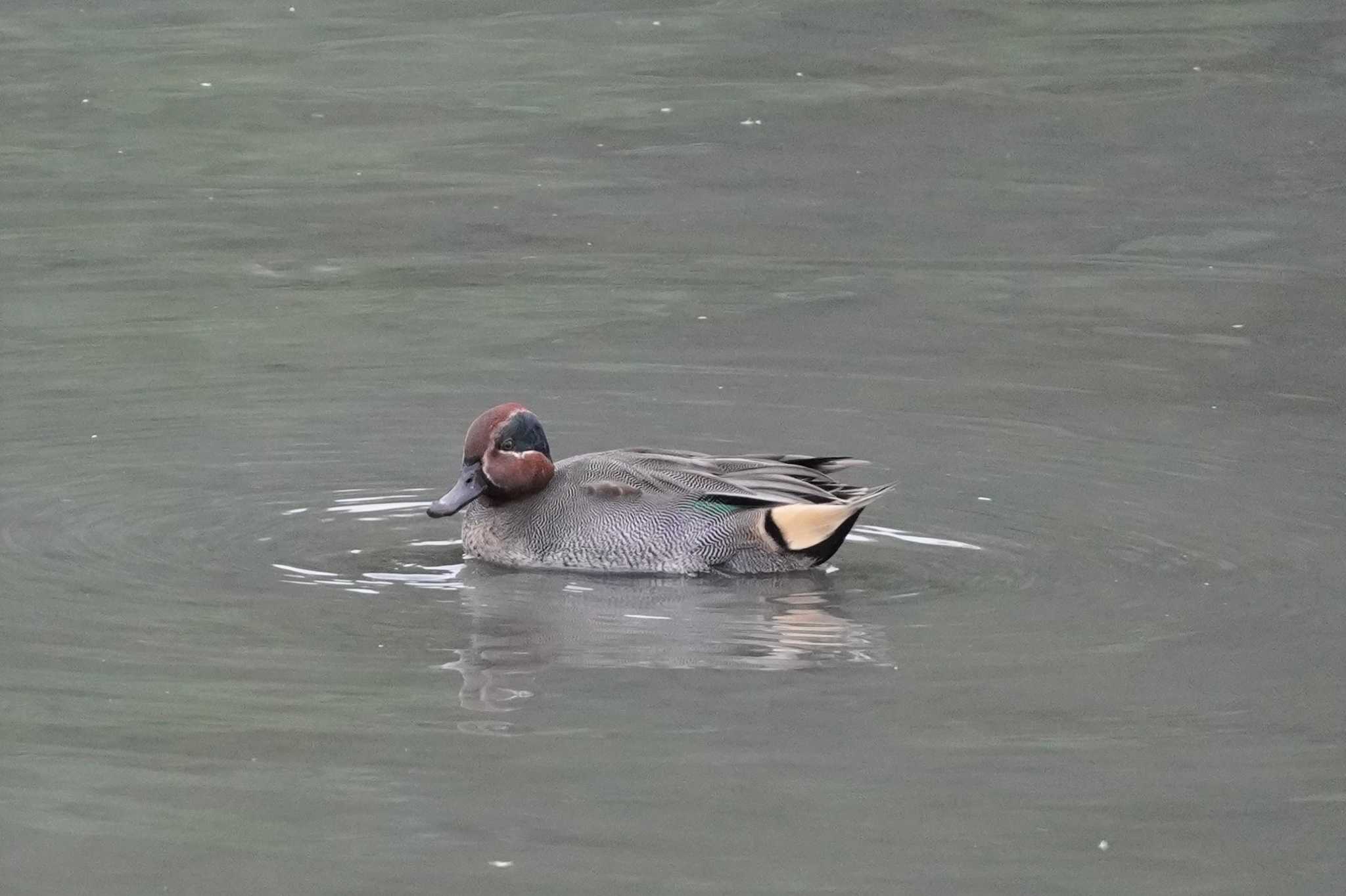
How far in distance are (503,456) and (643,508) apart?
57cm

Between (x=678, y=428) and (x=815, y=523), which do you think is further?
(x=678, y=428)

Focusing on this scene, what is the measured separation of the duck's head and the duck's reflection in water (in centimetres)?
34

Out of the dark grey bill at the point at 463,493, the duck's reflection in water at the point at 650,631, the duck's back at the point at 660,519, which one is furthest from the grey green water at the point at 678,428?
the dark grey bill at the point at 463,493

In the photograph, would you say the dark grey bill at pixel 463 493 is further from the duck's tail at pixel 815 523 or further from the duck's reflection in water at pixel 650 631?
the duck's tail at pixel 815 523

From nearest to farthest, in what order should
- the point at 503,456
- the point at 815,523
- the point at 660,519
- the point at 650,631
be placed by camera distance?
the point at 650,631 → the point at 815,523 → the point at 660,519 → the point at 503,456

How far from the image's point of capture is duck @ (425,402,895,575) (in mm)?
9195

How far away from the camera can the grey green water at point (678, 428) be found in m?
6.67

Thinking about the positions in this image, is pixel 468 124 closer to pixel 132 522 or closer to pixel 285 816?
pixel 132 522

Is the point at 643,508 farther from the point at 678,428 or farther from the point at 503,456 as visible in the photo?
the point at 678,428

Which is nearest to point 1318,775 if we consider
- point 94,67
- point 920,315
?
point 920,315

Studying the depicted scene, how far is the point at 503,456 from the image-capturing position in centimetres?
939

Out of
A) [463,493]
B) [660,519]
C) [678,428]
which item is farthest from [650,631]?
[678,428]

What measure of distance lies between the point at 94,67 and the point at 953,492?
10.4 m

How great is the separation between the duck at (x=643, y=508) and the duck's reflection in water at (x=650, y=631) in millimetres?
102
